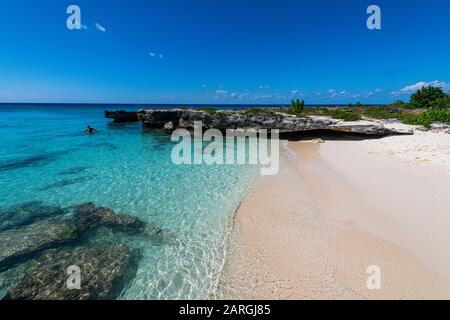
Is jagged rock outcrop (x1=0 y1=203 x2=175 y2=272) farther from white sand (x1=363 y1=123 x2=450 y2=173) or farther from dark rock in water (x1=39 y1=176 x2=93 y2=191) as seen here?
white sand (x1=363 y1=123 x2=450 y2=173)

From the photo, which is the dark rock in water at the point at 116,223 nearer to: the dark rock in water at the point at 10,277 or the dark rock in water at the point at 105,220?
the dark rock in water at the point at 105,220

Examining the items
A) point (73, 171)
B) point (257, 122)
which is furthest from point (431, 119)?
point (73, 171)

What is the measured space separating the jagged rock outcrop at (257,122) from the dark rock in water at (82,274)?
66.8 ft

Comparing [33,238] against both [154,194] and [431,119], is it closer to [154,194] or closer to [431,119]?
[154,194]

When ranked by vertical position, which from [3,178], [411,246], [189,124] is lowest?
[411,246]

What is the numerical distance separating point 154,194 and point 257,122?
1697cm

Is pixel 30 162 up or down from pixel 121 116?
down

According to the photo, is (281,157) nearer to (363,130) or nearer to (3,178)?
(363,130)

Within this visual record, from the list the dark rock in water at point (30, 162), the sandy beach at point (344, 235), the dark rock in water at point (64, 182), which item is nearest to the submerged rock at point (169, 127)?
the dark rock in water at point (30, 162)

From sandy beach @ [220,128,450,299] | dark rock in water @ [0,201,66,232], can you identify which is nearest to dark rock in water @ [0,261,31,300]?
dark rock in water @ [0,201,66,232]

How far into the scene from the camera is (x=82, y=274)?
216 inches

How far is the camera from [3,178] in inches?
463
